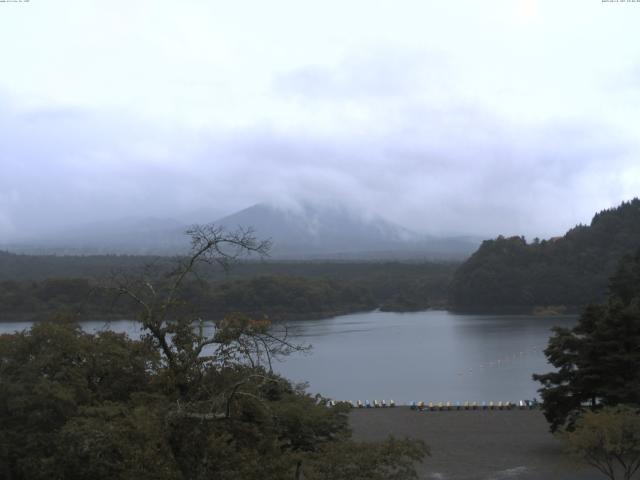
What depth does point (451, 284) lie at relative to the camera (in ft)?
193

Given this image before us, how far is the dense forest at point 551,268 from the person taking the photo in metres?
53.0

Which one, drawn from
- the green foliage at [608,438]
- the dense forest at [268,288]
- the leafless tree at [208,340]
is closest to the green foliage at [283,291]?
the dense forest at [268,288]

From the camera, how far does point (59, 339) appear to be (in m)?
8.27

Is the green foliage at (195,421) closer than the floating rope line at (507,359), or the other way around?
the green foliage at (195,421)

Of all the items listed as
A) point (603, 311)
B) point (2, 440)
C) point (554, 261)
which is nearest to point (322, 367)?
point (603, 311)

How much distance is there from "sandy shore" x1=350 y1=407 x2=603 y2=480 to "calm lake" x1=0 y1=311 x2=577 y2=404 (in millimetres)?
3182

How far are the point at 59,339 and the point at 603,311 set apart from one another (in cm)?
907

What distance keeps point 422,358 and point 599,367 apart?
61.2 feet

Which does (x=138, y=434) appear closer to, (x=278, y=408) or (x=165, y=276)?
(x=165, y=276)

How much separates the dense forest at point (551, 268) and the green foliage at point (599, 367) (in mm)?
41590

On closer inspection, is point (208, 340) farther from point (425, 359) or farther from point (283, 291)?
point (283, 291)

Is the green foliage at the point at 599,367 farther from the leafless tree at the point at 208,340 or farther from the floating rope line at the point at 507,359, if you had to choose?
the floating rope line at the point at 507,359

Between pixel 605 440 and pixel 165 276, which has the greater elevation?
pixel 165 276

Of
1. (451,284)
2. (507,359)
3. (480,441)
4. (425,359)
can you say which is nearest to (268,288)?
(451,284)
